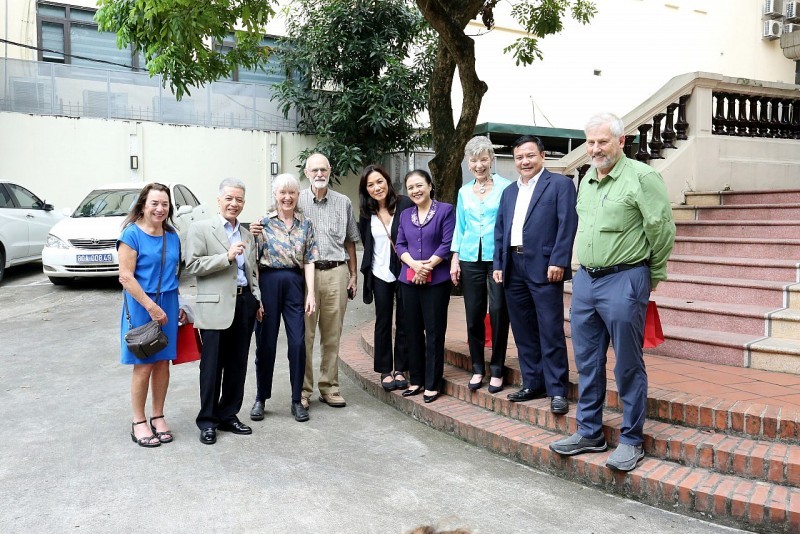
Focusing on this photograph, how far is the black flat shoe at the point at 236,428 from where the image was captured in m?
4.91

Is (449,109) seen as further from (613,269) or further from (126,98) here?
(126,98)

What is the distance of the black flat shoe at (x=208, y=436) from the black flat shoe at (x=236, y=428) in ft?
0.61

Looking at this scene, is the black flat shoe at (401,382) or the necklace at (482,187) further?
the black flat shoe at (401,382)

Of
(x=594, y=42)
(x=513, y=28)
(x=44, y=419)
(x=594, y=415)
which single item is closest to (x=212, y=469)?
(x=44, y=419)

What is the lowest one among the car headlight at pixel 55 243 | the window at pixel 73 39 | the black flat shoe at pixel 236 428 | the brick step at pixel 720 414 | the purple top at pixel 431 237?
the black flat shoe at pixel 236 428

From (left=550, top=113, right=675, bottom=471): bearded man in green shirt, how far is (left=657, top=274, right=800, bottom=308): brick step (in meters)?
1.59

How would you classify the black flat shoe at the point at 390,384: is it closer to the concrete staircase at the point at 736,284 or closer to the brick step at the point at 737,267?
the concrete staircase at the point at 736,284

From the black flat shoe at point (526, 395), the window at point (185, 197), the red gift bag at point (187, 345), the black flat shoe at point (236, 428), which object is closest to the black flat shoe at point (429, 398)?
the black flat shoe at point (526, 395)

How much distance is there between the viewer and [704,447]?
382 centimetres

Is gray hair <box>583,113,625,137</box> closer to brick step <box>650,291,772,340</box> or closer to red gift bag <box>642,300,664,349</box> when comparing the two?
red gift bag <box>642,300,664,349</box>

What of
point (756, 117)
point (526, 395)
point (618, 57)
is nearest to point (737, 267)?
point (526, 395)

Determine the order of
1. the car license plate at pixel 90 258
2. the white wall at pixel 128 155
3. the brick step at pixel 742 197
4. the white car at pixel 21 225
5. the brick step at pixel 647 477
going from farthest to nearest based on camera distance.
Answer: the white wall at pixel 128 155 → the white car at pixel 21 225 → the car license plate at pixel 90 258 → the brick step at pixel 742 197 → the brick step at pixel 647 477

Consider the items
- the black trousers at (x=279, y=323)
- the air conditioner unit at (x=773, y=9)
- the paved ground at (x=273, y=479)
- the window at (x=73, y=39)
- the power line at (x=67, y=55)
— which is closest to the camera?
the paved ground at (x=273, y=479)

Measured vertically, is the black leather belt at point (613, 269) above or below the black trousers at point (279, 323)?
above
